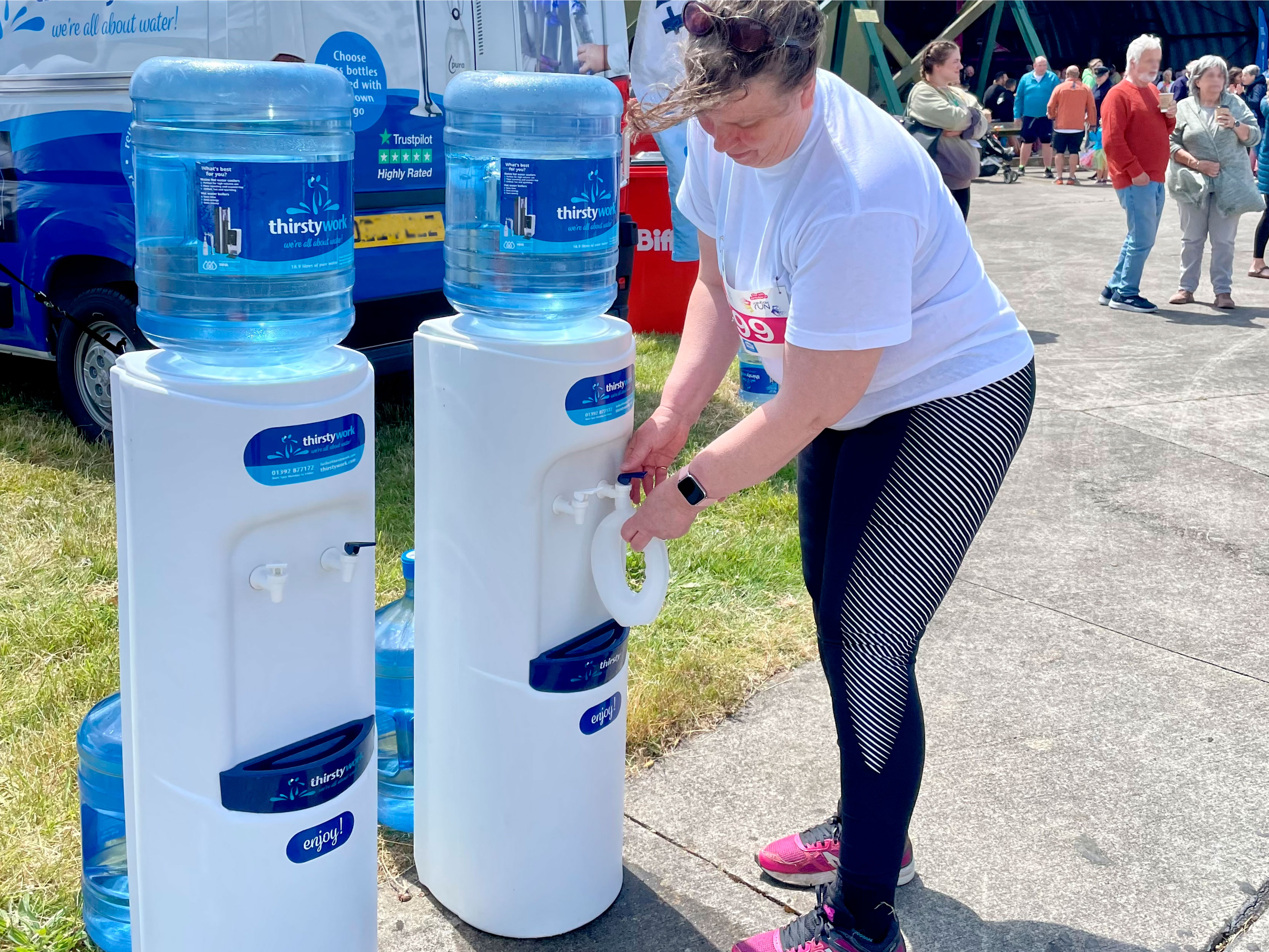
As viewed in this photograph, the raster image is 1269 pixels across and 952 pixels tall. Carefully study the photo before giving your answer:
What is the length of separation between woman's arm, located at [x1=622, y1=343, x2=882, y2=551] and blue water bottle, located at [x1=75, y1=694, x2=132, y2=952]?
1.13 meters

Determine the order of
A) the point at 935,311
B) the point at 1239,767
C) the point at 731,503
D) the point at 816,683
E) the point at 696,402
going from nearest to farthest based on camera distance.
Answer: the point at 935,311 < the point at 696,402 < the point at 1239,767 < the point at 816,683 < the point at 731,503

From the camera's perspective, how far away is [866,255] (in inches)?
77.6

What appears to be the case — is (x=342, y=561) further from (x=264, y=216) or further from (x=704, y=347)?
(x=704, y=347)

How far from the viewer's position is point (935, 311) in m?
2.19

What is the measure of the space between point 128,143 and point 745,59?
3.54 metres

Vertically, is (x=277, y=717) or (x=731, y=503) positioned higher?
(x=277, y=717)

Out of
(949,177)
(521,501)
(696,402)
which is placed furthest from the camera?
(949,177)

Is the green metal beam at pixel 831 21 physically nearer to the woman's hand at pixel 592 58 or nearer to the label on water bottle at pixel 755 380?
the woman's hand at pixel 592 58

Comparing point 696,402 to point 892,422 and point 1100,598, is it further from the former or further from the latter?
point 1100,598

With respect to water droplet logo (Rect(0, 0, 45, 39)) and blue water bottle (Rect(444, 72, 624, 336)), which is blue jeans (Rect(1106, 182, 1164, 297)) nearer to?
water droplet logo (Rect(0, 0, 45, 39))

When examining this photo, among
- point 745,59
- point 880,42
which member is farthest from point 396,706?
point 880,42

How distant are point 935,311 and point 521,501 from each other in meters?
0.84

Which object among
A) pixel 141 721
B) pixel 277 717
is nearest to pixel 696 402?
pixel 277 717

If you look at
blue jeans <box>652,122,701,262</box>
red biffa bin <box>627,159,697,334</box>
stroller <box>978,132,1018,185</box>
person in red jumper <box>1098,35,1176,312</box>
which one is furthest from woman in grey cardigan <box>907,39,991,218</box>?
stroller <box>978,132,1018,185</box>
